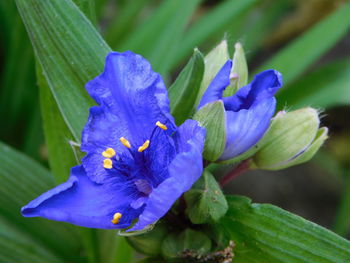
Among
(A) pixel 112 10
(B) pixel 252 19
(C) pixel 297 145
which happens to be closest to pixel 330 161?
(B) pixel 252 19

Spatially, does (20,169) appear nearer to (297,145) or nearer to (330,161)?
(297,145)

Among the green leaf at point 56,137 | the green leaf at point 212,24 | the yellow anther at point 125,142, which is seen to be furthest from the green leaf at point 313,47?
the yellow anther at point 125,142

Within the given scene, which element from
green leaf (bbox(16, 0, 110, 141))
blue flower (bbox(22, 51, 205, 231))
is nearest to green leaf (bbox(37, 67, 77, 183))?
green leaf (bbox(16, 0, 110, 141))

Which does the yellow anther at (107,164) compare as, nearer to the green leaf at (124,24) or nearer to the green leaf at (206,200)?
the green leaf at (206,200)

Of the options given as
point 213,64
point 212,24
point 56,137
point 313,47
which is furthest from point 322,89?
point 56,137

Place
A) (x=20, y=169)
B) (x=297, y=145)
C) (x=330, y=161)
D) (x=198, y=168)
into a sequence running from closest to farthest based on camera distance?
(x=198, y=168)
(x=297, y=145)
(x=20, y=169)
(x=330, y=161)
